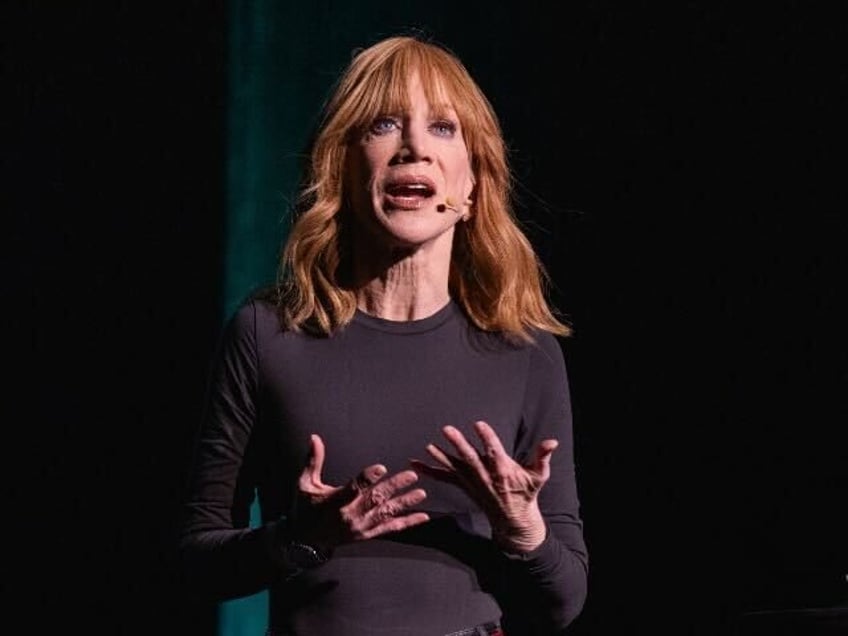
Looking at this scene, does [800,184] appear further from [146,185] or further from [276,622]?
[276,622]

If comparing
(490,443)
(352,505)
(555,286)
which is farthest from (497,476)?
(555,286)

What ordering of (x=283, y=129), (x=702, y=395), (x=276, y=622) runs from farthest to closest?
(x=702, y=395), (x=283, y=129), (x=276, y=622)

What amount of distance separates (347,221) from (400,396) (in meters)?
0.24

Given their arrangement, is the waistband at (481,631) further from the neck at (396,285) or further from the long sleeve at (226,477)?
the neck at (396,285)

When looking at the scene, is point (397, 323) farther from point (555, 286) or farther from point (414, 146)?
point (555, 286)

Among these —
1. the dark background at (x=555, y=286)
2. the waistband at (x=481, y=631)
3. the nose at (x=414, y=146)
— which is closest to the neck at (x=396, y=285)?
the nose at (x=414, y=146)

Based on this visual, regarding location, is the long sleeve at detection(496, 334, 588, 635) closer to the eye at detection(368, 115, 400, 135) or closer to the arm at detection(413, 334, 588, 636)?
the arm at detection(413, 334, 588, 636)

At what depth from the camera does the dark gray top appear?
134cm

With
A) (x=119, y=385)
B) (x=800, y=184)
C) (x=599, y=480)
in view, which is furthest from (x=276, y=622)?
(x=800, y=184)

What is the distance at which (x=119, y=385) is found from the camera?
2098 mm

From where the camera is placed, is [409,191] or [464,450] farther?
[409,191]

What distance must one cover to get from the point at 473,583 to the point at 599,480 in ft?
2.86

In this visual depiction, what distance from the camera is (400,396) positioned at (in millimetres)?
1422

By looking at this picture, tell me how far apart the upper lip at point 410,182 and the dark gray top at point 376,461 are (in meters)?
0.14
